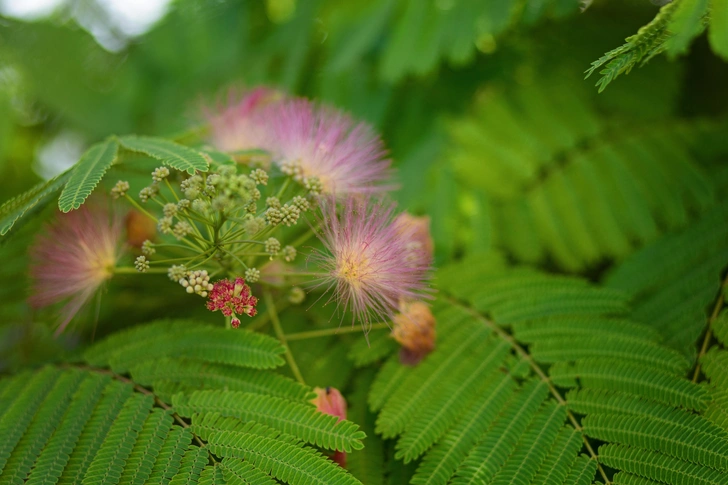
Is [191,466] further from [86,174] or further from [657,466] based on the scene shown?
[657,466]

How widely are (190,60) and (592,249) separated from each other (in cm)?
236

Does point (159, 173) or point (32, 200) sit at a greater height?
point (159, 173)

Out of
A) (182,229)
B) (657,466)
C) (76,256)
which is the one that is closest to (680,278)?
(657,466)

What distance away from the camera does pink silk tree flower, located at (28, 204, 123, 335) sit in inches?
65.4

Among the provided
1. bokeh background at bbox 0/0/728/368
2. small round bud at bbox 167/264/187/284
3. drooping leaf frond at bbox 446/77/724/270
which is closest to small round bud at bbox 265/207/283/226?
small round bud at bbox 167/264/187/284

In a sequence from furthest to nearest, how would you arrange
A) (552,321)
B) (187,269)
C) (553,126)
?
(553,126) < (552,321) < (187,269)

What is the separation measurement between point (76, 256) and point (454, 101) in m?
1.76

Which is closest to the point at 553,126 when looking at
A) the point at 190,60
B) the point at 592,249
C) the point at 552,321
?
the point at 592,249

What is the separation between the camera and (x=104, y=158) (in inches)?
61.2

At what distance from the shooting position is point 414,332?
1574 mm

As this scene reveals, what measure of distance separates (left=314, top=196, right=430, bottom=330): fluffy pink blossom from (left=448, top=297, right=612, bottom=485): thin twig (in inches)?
14.8

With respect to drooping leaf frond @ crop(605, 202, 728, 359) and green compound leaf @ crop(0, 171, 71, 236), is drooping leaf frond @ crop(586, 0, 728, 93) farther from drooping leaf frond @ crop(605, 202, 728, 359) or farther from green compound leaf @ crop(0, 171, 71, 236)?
green compound leaf @ crop(0, 171, 71, 236)

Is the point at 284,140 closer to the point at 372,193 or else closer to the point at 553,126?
the point at 372,193

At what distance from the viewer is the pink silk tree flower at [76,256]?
65.4 inches
